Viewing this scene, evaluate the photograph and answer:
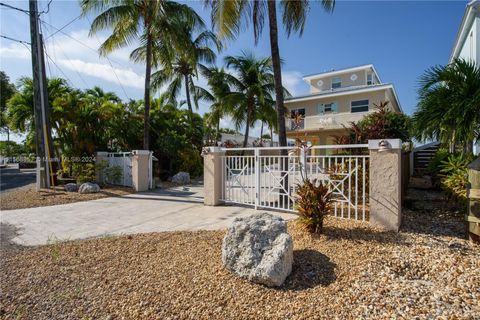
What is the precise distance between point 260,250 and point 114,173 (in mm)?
10402

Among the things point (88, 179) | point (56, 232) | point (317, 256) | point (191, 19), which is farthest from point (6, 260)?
point (191, 19)

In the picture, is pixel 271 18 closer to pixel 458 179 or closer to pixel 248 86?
pixel 458 179

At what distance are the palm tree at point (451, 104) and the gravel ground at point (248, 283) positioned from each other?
8.20 feet

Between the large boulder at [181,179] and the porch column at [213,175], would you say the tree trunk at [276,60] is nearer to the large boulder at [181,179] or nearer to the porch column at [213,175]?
the porch column at [213,175]

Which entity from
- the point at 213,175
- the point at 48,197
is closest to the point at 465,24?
the point at 213,175

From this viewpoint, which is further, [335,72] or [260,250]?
[335,72]

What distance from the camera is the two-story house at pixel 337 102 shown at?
64.8 feet

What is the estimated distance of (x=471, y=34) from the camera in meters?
11.2

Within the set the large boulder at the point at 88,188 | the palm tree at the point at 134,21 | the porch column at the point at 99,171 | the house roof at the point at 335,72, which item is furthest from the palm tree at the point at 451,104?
the house roof at the point at 335,72

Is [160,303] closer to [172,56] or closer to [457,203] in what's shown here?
[457,203]

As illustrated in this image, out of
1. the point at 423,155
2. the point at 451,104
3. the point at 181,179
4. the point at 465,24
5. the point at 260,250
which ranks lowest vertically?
the point at 260,250

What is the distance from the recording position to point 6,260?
13.3ft

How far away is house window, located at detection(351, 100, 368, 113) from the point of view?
20.1 m

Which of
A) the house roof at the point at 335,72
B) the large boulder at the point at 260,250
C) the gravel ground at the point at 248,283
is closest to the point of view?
the gravel ground at the point at 248,283
